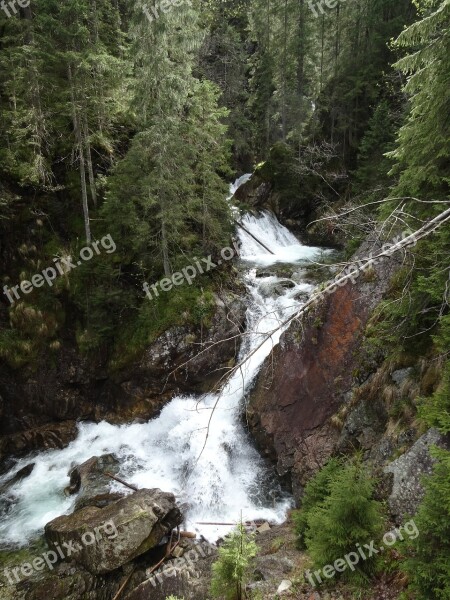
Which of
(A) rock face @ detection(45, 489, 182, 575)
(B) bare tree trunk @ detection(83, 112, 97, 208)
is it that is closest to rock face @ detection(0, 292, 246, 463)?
(A) rock face @ detection(45, 489, 182, 575)

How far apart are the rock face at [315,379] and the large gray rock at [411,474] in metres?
2.92

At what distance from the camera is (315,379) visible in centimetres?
982

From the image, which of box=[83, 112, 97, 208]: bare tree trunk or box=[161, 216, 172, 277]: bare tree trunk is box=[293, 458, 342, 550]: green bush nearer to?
box=[161, 216, 172, 277]: bare tree trunk

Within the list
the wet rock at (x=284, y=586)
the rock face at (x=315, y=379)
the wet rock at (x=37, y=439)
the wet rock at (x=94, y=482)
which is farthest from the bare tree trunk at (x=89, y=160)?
the wet rock at (x=284, y=586)

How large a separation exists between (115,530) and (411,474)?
21.2ft

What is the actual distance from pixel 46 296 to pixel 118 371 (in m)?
3.92

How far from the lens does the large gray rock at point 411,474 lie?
17.5 ft

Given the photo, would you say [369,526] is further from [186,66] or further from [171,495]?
[186,66]

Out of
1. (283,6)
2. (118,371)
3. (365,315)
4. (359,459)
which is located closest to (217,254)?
(118,371)

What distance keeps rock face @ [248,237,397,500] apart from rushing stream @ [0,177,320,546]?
0.87 meters

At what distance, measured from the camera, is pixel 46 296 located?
1368cm

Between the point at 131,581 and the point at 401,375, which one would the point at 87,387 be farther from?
the point at 401,375

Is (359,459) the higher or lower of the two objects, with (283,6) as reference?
lower

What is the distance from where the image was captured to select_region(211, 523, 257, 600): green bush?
17.0ft
